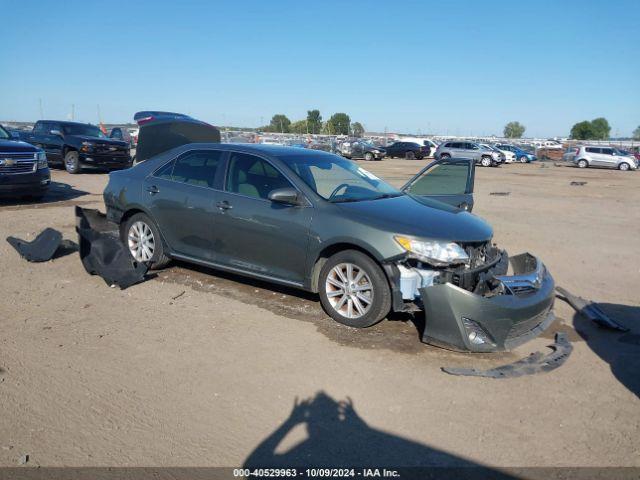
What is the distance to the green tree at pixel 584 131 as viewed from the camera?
102 m

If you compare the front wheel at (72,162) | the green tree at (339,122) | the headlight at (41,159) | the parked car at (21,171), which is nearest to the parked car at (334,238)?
the parked car at (21,171)

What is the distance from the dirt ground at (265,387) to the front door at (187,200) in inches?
20.2

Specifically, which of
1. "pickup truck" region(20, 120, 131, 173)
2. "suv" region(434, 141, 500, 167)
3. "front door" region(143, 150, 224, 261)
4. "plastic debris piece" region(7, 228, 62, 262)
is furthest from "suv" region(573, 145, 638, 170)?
"plastic debris piece" region(7, 228, 62, 262)

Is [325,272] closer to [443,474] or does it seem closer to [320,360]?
[320,360]

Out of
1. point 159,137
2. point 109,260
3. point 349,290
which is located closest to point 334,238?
point 349,290

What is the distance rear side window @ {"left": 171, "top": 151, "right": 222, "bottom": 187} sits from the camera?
5.98 meters

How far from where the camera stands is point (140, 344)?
14.7ft

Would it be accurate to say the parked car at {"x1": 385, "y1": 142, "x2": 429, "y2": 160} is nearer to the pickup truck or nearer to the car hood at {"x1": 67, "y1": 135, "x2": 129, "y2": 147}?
the pickup truck

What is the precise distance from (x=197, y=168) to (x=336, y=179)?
1633 mm

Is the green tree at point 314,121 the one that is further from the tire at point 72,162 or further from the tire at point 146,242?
the tire at point 146,242

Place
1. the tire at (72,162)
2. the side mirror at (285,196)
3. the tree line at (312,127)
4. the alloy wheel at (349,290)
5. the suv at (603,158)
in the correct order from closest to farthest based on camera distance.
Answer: the alloy wheel at (349,290) → the side mirror at (285,196) → the tire at (72,162) → the suv at (603,158) → the tree line at (312,127)

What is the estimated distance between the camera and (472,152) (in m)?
38.4

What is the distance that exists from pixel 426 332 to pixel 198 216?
9.27ft

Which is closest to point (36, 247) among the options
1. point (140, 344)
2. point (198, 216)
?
point (198, 216)
